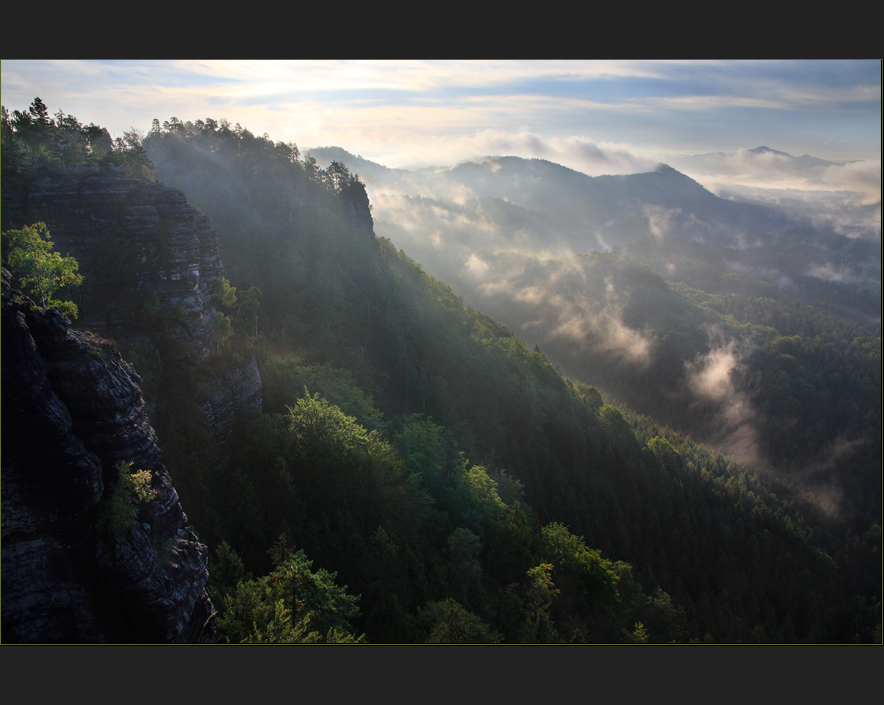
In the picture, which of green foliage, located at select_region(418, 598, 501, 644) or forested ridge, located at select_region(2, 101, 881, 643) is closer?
green foliage, located at select_region(418, 598, 501, 644)

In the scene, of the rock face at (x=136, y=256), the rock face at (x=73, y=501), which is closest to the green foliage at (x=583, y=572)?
the rock face at (x=136, y=256)

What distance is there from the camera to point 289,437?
33.7 meters

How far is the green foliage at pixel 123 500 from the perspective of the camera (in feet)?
52.2

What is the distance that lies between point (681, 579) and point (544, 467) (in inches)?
950

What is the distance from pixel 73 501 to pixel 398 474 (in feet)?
72.8

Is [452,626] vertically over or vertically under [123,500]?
under

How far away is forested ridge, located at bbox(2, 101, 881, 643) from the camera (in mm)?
28109

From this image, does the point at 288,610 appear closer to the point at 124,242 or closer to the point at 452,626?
the point at 452,626

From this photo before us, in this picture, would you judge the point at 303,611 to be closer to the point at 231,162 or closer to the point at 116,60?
the point at 116,60

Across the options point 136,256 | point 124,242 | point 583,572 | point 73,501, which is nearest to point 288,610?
point 73,501

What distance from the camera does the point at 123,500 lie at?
1623cm

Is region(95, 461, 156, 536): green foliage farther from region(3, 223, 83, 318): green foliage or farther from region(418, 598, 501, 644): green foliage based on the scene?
region(418, 598, 501, 644): green foliage

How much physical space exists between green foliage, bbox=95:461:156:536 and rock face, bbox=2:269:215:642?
4.5 inches

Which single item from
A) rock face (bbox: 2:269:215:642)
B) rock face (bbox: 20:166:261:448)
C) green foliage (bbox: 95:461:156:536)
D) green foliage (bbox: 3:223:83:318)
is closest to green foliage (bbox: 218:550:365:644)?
rock face (bbox: 2:269:215:642)
